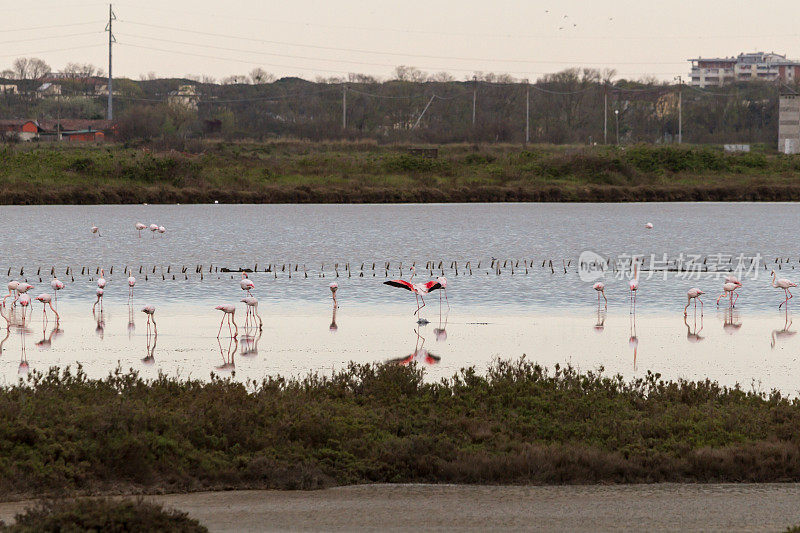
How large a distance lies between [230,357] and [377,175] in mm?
56617

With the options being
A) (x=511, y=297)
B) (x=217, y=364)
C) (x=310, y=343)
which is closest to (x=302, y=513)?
(x=217, y=364)

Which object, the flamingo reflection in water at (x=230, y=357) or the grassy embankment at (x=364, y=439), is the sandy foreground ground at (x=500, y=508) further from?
the flamingo reflection in water at (x=230, y=357)

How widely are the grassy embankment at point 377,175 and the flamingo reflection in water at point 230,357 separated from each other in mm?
49089

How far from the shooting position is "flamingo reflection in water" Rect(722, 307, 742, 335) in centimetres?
1814

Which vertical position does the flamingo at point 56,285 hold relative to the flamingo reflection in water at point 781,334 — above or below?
above

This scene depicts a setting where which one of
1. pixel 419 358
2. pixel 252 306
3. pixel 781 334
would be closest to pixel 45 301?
pixel 252 306

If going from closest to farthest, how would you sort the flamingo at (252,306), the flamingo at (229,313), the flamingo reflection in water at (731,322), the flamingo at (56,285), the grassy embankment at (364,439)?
the grassy embankment at (364,439) < the flamingo at (229,313) < the flamingo at (252,306) < the flamingo reflection in water at (731,322) < the flamingo at (56,285)

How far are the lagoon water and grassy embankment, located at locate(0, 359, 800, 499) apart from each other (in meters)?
2.72

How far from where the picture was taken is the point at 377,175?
71.3 m

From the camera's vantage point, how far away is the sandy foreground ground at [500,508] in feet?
25.2

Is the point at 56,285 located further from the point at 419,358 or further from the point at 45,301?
the point at 419,358

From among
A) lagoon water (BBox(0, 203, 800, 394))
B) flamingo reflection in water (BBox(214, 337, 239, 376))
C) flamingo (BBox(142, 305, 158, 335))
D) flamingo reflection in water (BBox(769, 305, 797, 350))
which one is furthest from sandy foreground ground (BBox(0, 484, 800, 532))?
flamingo (BBox(142, 305, 158, 335))

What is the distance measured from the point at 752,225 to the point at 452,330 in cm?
3507

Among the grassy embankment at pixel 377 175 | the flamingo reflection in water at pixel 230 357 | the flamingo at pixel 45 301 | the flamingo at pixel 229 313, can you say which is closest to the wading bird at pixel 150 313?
the flamingo at pixel 229 313
